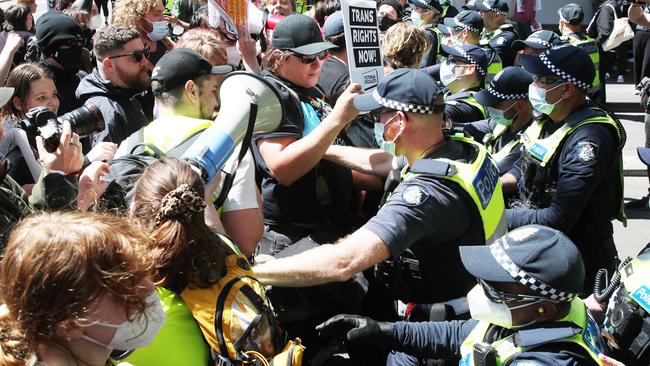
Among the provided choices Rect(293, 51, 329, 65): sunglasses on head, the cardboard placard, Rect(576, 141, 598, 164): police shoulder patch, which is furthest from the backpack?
Rect(576, 141, 598, 164): police shoulder patch

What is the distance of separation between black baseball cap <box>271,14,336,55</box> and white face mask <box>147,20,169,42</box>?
276 centimetres

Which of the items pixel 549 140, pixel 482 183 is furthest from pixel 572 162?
pixel 482 183

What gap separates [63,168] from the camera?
3.14 metres

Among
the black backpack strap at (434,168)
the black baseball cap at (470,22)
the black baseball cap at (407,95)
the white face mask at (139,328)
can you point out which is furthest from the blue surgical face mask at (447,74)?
the white face mask at (139,328)

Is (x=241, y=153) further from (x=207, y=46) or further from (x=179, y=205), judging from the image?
(x=207, y=46)

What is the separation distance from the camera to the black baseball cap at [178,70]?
3463 mm

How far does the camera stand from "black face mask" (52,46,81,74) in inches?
215

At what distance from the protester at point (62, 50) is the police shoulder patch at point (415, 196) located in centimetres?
313

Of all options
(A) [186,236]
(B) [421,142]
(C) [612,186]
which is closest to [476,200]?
(B) [421,142]

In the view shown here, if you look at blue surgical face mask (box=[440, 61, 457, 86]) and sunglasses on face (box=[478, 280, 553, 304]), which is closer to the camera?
sunglasses on face (box=[478, 280, 553, 304])

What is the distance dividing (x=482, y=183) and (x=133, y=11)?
168 inches

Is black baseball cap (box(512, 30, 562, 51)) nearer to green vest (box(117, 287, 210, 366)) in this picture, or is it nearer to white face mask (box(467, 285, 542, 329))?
white face mask (box(467, 285, 542, 329))

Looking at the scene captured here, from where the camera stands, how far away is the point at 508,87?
16.9 feet

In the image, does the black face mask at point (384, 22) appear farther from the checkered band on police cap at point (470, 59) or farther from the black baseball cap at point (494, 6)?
the black baseball cap at point (494, 6)
